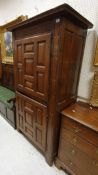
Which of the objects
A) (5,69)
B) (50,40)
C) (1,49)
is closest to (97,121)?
(50,40)

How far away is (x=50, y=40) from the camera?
3.69ft

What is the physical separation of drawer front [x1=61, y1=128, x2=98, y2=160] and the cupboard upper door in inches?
18.8

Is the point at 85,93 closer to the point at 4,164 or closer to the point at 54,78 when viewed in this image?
the point at 54,78

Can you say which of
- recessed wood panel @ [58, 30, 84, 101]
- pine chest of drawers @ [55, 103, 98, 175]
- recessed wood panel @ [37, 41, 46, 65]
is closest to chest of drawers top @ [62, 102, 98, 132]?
pine chest of drawers @ [55, 103, 98, 175]

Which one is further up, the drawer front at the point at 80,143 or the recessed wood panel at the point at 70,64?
the recessed wood panel at the point at 70,64

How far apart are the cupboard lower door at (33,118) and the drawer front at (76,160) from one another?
0.91ft

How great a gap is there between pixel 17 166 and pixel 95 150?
1105 mm

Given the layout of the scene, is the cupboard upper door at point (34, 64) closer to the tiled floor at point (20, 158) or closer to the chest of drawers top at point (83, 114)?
the chest of drawers top at point (83, 114)

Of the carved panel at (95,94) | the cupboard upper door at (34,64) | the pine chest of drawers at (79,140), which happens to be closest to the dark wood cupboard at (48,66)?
the cupboard upper door at (34,64)

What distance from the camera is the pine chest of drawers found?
1.07 metres

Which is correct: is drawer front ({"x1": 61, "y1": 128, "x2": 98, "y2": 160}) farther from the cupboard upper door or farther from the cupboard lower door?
the cupboard upper door

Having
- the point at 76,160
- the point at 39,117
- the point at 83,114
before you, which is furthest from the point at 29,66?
the point at 76,160

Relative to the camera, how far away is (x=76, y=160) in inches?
49.2

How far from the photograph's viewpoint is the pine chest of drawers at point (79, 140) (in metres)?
1.07
